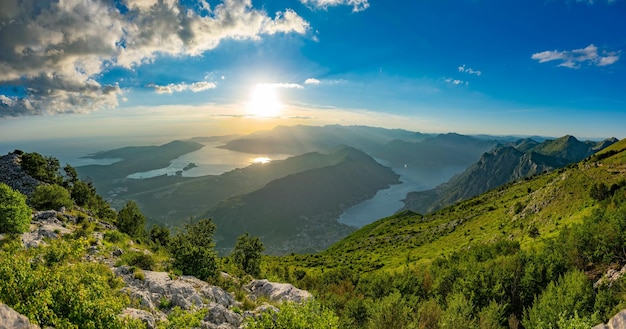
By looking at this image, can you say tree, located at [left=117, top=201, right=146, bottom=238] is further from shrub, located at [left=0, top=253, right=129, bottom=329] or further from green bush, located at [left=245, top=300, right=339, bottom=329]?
green bush, located at [left=245, top=300, right=339, bottom=329]

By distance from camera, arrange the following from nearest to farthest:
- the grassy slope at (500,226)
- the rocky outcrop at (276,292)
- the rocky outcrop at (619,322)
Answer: the rocky outcrop at (619,322)
the rocky outcrop at (276,292)
the grassy slope at (500,226)

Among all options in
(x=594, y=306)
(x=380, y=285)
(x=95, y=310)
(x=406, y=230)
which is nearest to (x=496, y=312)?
(x=594, y=306)

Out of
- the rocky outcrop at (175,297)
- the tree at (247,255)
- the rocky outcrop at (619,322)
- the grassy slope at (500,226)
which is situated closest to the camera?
the rocky outcrop at (619,322)

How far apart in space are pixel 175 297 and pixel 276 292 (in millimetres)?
15440

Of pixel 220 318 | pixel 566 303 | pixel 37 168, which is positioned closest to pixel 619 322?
pixel 566 303

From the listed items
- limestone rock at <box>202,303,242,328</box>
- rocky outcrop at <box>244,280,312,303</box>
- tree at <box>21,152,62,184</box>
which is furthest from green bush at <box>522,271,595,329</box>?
tree at <box>21,152,62,184</box>

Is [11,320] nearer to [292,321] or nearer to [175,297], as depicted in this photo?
[175,297]

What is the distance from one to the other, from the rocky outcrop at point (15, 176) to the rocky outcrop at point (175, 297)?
6367 centimetres

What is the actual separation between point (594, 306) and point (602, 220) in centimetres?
2734

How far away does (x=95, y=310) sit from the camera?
59.9ft

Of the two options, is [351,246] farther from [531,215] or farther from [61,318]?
[61,318]

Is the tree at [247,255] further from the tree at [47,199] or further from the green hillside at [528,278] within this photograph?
the tree at [47,199]

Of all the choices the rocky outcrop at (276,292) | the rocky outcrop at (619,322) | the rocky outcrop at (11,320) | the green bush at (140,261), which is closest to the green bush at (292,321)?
the rocky outcrop at (276,292)

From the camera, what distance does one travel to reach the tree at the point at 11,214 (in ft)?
111
